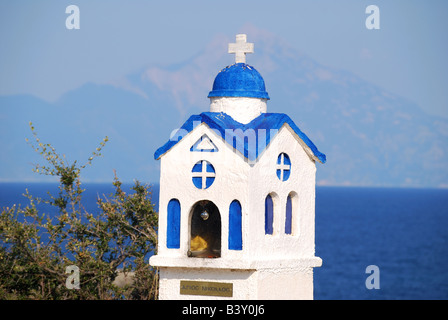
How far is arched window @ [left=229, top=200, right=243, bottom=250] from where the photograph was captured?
14562 millimetres

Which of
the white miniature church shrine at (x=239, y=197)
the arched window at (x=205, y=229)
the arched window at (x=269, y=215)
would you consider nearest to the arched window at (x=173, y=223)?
the white miniature church shrine at (x=239, y=197)

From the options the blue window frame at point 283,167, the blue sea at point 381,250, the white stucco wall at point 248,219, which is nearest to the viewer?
the white stucco wall at point 248,219

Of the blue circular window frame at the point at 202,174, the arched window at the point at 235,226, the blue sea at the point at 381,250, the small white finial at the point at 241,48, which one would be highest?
the blue sea at the point at 381,250

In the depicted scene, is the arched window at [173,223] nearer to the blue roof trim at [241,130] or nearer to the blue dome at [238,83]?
the blue roof trim at [241,130]

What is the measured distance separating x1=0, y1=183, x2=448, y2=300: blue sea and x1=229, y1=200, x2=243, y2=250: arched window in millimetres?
29197

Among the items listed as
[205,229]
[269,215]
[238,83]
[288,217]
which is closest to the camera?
[269,215]

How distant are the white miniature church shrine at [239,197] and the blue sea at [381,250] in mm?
28580

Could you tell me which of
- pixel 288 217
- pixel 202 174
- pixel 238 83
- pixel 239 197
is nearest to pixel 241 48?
pixel 238 83

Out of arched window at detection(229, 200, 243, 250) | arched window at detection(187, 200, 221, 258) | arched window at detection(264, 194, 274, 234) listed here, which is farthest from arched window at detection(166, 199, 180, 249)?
arched window at detection(264, 194, 274, 234)

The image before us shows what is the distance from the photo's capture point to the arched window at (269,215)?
15086mm

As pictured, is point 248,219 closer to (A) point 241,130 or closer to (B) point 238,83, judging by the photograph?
(A) point 241,130

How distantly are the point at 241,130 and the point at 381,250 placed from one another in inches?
3342

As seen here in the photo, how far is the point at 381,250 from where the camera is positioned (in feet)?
322

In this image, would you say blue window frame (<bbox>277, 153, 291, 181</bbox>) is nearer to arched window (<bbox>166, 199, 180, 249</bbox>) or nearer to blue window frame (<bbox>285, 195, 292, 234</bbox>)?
blue window frame (<bbox>285, 195, 292, 234</bbox>)
